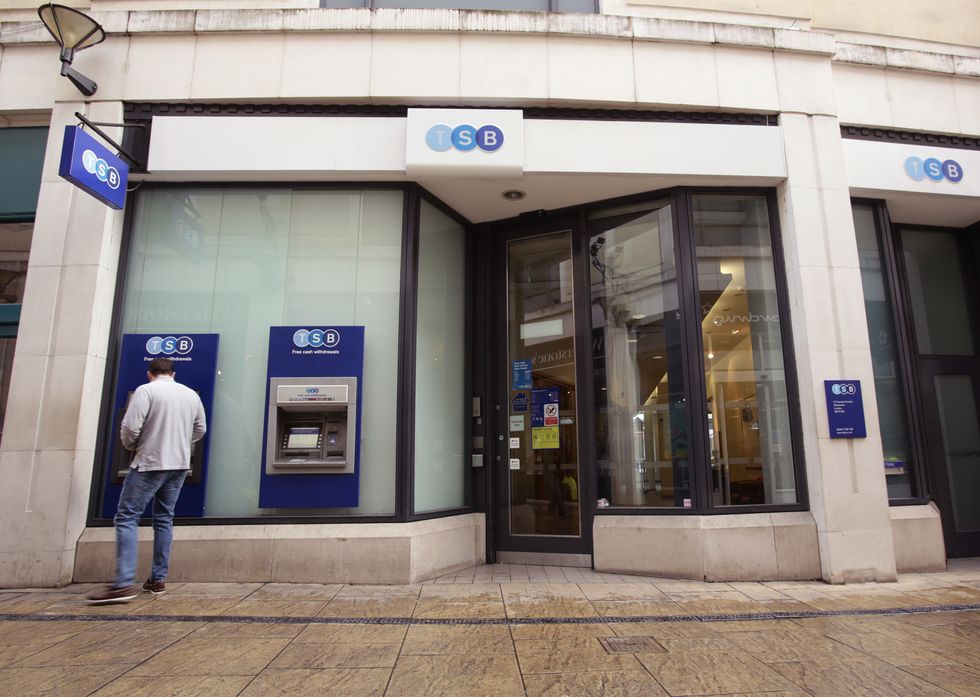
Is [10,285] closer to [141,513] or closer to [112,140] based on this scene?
[112,140]

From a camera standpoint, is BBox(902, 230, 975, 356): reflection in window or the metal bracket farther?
BBox(902, 230, 975, 356): reflection in window

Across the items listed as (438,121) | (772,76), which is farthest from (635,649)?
(772,76)

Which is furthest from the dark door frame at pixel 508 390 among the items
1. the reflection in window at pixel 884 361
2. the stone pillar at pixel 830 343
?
the reflection in window at pixel 884 361

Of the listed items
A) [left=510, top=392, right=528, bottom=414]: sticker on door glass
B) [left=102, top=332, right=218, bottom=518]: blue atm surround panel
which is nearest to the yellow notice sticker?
[left=510, top=392, right=528, bottom=414]: sticker on door glass

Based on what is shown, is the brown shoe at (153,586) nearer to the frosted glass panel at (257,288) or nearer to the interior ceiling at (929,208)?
the frosted glass panel at (257,288)

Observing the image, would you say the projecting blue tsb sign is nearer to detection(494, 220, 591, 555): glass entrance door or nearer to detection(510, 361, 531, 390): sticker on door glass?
detection(494, 220, 591, 555): glass entrance door

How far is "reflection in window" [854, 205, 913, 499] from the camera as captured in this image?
19.5 ft

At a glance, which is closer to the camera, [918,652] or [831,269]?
[918,652]

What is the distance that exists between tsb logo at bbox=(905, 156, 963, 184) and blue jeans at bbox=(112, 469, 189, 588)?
25.2 feet

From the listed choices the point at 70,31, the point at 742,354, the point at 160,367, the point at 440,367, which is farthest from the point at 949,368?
the point at 70,31

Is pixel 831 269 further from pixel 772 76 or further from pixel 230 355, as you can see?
pixel 230 355

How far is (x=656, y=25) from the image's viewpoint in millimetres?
5953

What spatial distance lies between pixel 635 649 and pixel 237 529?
140 inches

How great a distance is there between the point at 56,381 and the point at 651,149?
5.98 meters
